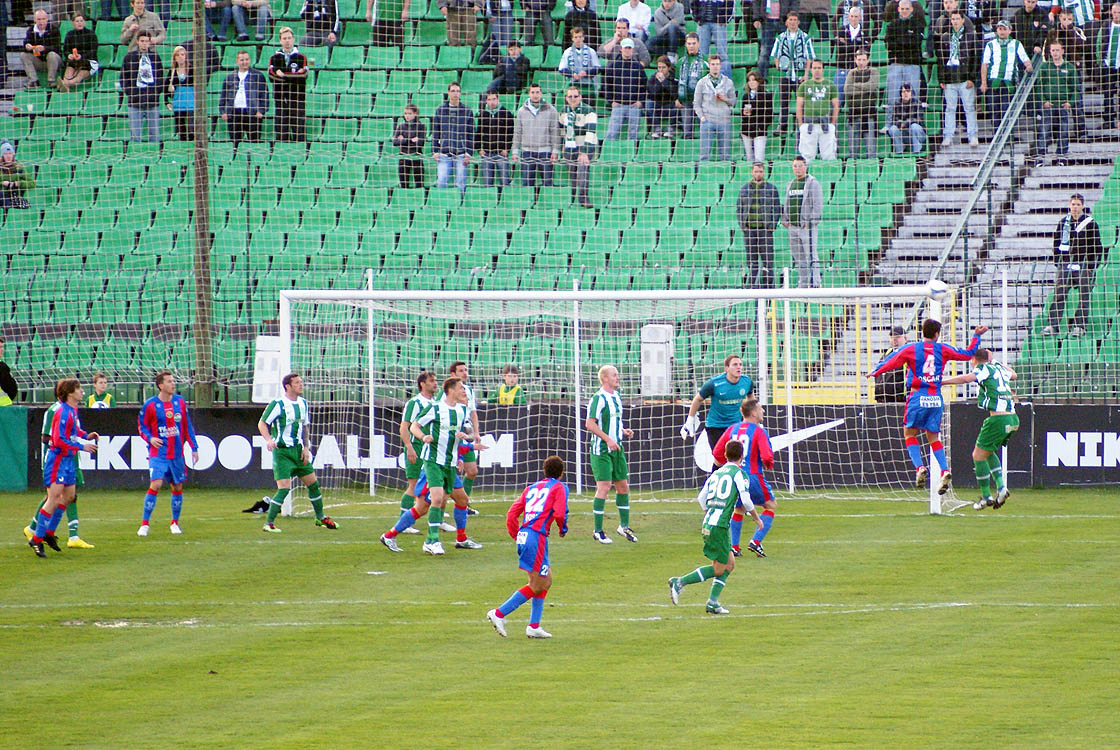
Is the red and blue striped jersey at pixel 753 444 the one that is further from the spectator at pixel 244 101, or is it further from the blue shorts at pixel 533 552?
the spectator at pixel 244 101

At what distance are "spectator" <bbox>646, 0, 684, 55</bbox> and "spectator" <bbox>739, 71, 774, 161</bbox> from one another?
6.17ft

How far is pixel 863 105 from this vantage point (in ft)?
85.7

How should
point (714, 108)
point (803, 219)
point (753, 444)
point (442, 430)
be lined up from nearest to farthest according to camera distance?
point (753, 444) < point (442, 430) < point (803, 219) < point (714, 108)

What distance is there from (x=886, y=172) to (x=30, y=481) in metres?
15.9

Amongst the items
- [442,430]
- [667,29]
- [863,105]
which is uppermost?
[667,29]

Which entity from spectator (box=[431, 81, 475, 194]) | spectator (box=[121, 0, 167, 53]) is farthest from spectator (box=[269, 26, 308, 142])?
spectator (box=[121, 0, 167, 53])

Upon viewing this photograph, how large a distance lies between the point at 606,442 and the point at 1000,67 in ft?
44.2

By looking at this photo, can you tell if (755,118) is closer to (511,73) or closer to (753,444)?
(511,73)

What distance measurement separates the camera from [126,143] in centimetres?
2838

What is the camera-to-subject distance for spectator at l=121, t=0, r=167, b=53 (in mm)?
28734

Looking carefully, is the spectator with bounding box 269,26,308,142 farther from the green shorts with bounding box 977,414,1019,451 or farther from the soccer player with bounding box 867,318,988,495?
the green shorts with bounding box 977,414,1019,451

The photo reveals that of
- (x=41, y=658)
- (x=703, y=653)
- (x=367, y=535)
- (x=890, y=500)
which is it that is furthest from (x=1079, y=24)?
(x=41, y=658)

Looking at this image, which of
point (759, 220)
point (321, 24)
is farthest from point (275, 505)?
point (321, 24)

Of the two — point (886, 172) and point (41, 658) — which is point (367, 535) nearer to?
point (41, 658)
